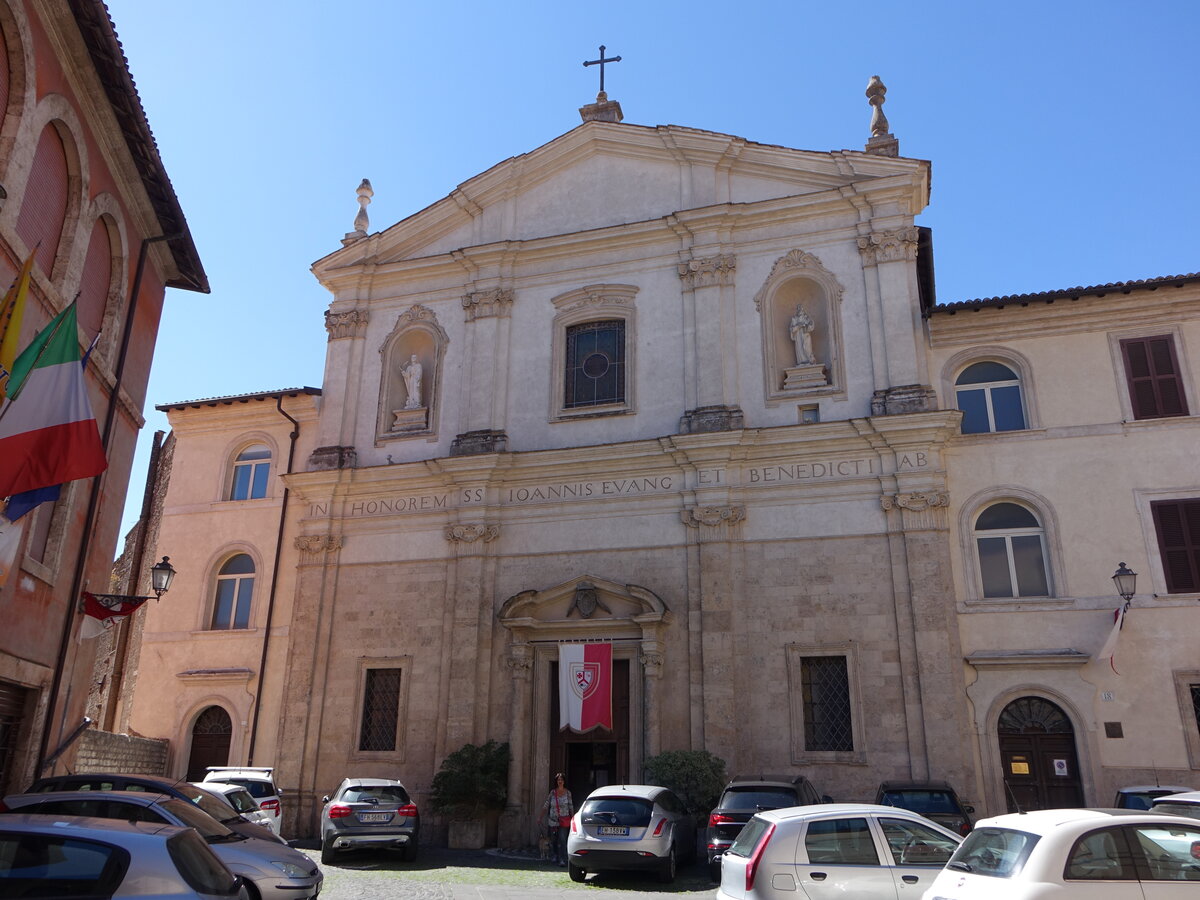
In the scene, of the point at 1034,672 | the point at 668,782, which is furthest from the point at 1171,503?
the point at 668,782

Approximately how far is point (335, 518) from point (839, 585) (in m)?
11.5

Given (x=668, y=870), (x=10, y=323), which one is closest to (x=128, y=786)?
(x=10, y=323)

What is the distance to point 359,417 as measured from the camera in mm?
23828

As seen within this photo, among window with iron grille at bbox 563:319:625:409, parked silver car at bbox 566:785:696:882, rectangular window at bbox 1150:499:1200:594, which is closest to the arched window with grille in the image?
window with iron grille at bbox 563:319:625:409

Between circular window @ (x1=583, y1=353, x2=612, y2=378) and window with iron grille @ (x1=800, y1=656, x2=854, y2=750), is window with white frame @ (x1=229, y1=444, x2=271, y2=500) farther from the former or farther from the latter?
window with iron grille @ (x1=800, y1=656, x2=854, y2=750)

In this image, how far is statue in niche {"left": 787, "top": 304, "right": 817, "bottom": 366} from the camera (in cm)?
2086

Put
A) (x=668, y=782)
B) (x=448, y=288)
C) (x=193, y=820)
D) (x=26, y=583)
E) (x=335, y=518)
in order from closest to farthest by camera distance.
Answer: (x=193, y=820)
(x=26, y=583)
(x=668, y=782)
(x=335, y=518)
(x=448, y=288)

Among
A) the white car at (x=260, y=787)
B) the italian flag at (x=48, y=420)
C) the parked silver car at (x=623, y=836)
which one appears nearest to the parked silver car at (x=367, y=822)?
the white car at (x=260, y=787)

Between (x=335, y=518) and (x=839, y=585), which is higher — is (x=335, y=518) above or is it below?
above

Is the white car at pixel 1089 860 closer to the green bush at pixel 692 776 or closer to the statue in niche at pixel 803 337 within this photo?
the green bush at pixel 692 776

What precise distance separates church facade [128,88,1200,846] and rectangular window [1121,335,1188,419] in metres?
0.07

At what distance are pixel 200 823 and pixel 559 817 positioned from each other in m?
8.21

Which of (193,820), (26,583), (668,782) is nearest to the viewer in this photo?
(193,820)

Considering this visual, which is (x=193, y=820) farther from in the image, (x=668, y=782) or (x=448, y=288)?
(x=448, y=288)
